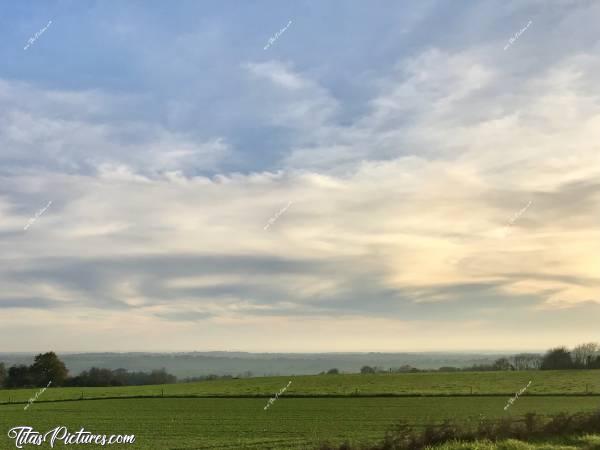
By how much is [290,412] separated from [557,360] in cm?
9680

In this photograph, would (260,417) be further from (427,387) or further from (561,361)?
(561,361)

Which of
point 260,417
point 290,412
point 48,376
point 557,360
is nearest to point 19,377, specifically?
point 48,376

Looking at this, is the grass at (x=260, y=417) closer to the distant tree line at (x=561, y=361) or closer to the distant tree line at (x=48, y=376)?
the distant tree line at (x=48, y=376)

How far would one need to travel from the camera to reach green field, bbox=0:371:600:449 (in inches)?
1500

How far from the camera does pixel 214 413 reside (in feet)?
186

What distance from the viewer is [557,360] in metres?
131

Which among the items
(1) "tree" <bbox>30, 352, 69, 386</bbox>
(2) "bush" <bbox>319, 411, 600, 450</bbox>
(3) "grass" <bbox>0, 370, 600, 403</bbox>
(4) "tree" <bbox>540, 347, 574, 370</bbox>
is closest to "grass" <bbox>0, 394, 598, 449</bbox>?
(2) "bush" <bbox>319, 411, 600, 450</bbox>

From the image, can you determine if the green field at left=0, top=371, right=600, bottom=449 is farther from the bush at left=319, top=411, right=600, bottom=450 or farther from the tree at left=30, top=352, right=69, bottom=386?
the tree at left=30, top=352, right=69, bottom=386

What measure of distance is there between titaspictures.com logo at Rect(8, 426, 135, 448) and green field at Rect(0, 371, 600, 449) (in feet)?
2.79

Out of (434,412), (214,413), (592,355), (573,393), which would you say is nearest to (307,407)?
(214,413)

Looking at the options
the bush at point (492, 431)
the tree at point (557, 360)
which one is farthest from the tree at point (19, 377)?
the bush at point (492, 431)

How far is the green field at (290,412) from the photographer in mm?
38094

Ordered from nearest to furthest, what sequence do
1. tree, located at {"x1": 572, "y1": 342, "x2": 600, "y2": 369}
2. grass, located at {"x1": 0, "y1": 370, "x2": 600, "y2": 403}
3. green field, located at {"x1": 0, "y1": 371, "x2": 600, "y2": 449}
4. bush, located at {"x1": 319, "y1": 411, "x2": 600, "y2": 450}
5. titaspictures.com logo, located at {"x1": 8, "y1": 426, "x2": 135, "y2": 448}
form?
bush, located at {"x1": 319, "y1": 411, "x2": 600, "y2": 450} → titaspictures.com logo, located at {"x1": 8, "y1": 426, "x2": 135, "y2": 448} → green field, located at {"x1": 0, "y1": 371, "x2": 600, "y2": 449} → grass, located at {"x1": 0, "y1": 370, "x2": 600, "y2": 403} → tree, located at {"x1": 572, "y1": 342, "x2": 600, "y2": 369}

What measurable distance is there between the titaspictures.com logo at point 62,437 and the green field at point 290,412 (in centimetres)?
85
